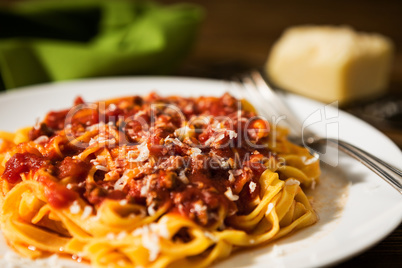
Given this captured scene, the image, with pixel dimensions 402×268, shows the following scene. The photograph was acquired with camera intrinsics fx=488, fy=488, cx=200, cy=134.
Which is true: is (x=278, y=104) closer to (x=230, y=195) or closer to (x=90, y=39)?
(x=230, y=195)

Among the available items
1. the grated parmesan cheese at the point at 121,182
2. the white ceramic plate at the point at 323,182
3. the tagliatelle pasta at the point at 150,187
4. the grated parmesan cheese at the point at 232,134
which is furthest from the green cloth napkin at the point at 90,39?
the grated parmesan cheese at the point at 121,182

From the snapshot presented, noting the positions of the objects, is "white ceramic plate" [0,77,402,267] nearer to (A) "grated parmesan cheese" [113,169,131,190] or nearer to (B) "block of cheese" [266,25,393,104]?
(A) "grated parmesan cheese" [113,169,131,190]

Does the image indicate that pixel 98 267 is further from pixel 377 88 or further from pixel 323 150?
pixel 377 88

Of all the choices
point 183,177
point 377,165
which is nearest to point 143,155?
point 183,177

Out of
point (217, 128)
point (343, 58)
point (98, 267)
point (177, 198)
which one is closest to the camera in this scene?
point (98, 267)

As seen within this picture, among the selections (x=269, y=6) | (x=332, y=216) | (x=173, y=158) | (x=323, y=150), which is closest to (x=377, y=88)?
(x=323, y=150)
